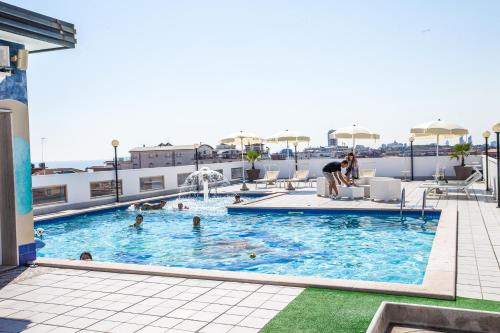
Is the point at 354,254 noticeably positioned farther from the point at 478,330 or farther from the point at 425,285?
the point at 478,330

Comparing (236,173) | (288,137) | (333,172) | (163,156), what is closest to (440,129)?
(333,172)

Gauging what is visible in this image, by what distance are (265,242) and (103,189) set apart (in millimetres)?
9730

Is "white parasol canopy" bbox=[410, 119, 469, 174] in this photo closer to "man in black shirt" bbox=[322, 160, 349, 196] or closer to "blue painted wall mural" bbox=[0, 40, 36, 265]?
"man in black shirt" bbox=[322, 160, 349, 196]

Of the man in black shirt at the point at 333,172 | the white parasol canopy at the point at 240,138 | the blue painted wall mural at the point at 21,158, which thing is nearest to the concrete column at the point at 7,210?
the blue painted wall mural at the point at 21,158

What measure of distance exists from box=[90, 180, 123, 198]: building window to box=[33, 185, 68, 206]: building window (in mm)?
1391

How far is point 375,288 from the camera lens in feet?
17.2

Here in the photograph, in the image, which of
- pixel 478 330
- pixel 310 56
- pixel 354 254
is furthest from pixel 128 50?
pixel 478 330

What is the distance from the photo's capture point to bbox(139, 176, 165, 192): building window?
19.6 m

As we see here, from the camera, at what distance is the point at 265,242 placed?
34.0ft

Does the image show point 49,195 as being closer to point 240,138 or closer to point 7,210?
point 7,210

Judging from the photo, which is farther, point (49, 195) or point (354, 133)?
point (354, 133)

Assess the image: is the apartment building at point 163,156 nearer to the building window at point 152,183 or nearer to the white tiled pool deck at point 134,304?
the building window at point 152,183

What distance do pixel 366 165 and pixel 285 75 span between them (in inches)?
275

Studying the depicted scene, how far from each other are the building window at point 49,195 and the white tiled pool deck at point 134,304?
9.22 meters
